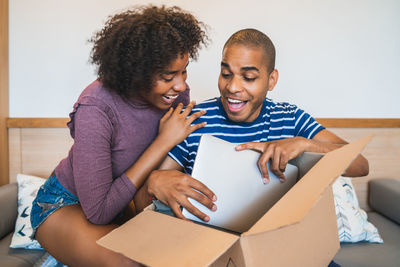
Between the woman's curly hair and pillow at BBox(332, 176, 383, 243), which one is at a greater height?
the woman's curly hair

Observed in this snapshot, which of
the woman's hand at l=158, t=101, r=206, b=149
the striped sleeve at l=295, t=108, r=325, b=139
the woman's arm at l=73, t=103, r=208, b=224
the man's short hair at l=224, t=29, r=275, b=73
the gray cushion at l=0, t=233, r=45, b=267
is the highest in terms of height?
the man's short hair at l=224, t=29, r=275, b=73

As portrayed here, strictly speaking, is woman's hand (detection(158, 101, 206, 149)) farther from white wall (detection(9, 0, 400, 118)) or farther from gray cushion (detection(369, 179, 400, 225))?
gray cushion (detection(369, 179, 400, 225))

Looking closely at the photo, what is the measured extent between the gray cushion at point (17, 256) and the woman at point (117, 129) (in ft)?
1.21

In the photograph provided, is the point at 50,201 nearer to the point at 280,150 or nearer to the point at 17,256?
the point at 17,256

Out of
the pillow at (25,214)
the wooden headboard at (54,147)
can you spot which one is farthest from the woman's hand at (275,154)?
the wooden headboard at (54,147)

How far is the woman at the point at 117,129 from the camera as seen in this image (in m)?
0.82

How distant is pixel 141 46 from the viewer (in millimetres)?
857

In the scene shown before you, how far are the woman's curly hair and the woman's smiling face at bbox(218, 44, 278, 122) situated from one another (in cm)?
14

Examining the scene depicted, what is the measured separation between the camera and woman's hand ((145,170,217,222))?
2.14 feet

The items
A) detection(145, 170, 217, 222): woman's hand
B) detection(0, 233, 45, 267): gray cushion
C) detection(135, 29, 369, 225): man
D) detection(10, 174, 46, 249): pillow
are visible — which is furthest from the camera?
detection(10, 174, 46, 249): pillow

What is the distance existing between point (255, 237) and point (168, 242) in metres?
0.13

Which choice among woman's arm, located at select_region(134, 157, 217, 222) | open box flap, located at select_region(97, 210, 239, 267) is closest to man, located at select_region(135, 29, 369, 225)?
woman's arm, located at select_region(134, 157, 217, 222)

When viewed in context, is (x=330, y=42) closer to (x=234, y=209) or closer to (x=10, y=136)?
(x=234, y=209)

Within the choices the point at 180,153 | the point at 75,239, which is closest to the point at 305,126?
the point at 180,153
